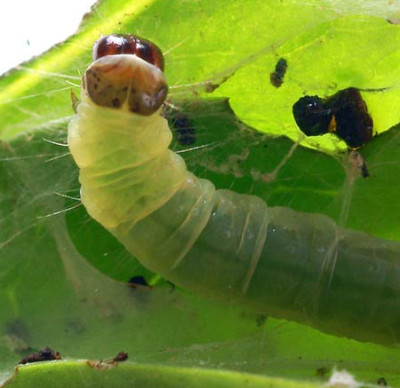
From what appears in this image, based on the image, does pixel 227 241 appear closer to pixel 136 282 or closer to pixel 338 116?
pixel 136 282

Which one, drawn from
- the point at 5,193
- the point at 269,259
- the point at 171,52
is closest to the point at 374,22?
the point at 171,52

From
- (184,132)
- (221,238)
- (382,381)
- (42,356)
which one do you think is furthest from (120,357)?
(382,381)

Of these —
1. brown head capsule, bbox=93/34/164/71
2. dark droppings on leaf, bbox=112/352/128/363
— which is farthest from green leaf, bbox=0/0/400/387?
brown head capsule, bbox=93/34/164/71

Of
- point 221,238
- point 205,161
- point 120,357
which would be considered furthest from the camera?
point 205,161

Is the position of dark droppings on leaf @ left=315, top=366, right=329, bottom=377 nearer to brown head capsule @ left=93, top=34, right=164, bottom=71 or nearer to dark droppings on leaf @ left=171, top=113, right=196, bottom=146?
dark droppings on leaf @ left=171, top=113, right=196, bottom=146

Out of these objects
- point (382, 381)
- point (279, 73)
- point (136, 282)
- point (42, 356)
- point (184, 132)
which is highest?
point (279, 73)
